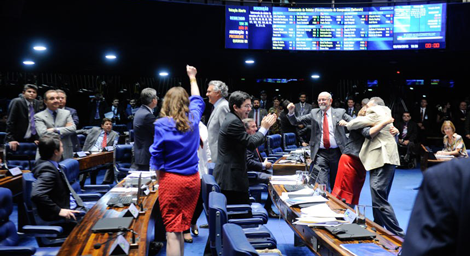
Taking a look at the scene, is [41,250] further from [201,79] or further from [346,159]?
[201,79]

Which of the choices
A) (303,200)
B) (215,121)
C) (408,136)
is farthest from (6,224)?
(408,136)

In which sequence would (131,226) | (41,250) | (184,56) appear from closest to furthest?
1. (131,226)
2. (41,250)
3. (184,56)

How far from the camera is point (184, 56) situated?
31.4 ft

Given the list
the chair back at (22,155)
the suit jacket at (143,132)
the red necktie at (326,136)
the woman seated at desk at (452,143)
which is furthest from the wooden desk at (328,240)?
the woman seated at desk at (452,143)

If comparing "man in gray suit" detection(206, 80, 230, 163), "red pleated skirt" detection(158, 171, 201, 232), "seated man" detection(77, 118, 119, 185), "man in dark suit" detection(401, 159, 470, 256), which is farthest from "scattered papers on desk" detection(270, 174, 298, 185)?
"seated man" detection(77, 118, 119, 185)

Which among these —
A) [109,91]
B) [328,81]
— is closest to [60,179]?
[109,91]

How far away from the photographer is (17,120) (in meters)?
5.62

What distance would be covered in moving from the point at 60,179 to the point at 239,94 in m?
1.46

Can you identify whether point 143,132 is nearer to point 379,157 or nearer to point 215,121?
point 215,121

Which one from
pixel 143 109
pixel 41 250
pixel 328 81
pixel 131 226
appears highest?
pixel 328 81

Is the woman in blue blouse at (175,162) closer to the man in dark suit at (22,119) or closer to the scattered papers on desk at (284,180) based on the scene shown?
the scattered papers on desk at (284,180)

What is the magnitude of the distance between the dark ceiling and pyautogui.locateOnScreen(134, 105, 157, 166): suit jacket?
429cm

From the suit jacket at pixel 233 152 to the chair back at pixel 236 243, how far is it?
148 cm

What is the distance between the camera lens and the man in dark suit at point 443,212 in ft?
2.01
